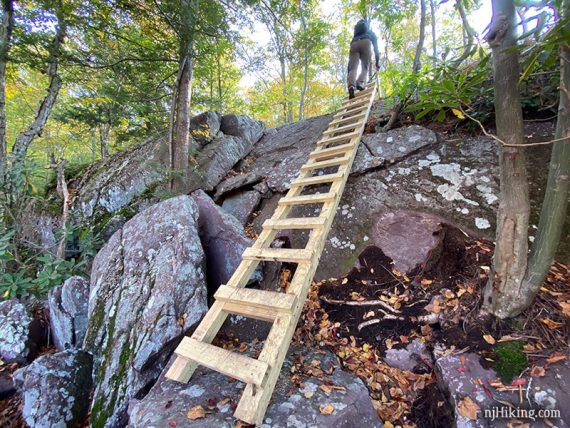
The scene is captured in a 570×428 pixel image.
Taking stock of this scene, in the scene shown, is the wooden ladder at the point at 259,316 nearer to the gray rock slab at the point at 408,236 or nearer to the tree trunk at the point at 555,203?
the gray rock slab at the point at 408,236

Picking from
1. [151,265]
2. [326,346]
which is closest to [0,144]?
[151,265]

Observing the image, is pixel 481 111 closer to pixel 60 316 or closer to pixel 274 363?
pixel 274 363

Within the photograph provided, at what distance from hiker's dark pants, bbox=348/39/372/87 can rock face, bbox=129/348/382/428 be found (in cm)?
605

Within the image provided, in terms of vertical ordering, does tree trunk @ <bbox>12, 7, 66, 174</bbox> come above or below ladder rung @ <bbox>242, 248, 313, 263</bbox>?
above

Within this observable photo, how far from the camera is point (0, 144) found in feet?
17.5

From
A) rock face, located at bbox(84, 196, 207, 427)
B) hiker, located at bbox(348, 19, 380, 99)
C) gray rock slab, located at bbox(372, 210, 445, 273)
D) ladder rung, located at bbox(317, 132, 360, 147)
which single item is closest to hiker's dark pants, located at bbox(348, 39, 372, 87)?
hiker, located at bbox(348, 19, 380, 99)

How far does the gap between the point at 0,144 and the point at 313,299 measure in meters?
6.93

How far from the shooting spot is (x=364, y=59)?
235 inches

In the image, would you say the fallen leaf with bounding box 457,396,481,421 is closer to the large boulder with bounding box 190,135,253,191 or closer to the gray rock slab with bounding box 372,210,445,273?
the gray rock slab with bounding box 372,210,445,273

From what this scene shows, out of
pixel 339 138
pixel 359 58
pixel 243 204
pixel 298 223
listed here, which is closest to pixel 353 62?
pixel 359 58

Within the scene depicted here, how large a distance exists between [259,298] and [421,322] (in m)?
1.60

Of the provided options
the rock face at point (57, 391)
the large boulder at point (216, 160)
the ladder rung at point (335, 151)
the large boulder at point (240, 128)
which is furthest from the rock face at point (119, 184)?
the rock face at point (57, 391)

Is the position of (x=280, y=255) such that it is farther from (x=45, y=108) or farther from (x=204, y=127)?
(x=45, y=108)

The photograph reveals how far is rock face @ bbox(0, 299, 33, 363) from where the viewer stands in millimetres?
2947
